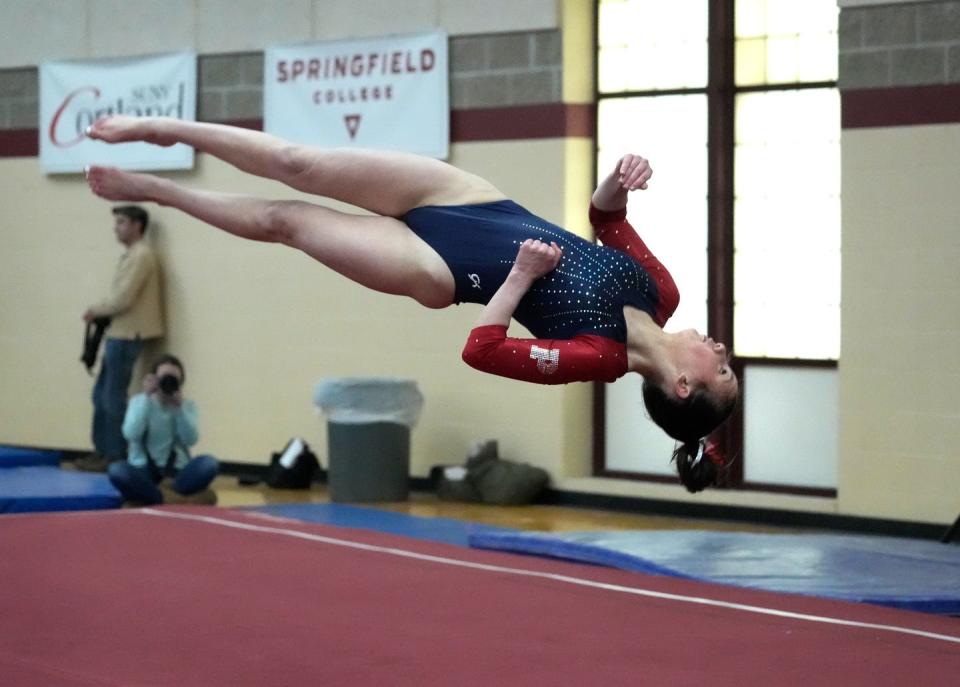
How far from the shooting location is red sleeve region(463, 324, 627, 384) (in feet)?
14.2

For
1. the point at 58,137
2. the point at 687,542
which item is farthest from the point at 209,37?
the point at 687,542

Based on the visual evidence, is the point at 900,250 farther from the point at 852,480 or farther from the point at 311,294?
the point at 311,294

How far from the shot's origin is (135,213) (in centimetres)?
1023

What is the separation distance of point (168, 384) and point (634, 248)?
420cm

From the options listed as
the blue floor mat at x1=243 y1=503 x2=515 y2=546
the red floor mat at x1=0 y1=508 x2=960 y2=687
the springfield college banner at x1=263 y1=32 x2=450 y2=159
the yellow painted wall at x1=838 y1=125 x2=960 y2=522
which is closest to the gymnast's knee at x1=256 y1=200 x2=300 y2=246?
the red floor mat at x1=0 y1=508 x2=960 y2=687

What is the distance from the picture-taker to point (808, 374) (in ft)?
27.9

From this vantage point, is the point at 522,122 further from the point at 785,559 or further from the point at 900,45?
the point at 785,559

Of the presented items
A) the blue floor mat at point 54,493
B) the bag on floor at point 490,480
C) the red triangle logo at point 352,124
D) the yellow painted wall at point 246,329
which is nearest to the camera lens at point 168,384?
the blue floor mat at point 54,493

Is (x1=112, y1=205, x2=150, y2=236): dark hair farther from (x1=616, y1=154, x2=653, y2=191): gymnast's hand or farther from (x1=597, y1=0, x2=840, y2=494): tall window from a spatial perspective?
(x1=616, y1=154, x2=653, y2=191): gymnast's hand

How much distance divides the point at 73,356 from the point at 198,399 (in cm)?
115

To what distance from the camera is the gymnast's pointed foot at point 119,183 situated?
4738mm

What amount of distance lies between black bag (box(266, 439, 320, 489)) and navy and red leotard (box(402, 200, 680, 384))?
5310 mm

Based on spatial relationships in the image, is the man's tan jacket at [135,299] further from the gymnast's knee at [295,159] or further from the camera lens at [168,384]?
the gymnast's knee at [295,159]

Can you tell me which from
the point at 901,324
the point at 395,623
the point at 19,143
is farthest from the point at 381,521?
the point at 19,143
